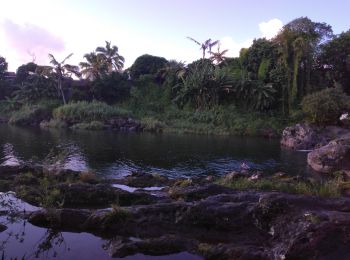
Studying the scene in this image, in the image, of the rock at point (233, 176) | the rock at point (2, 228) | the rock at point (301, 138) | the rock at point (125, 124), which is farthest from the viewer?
the rock at point (125, 124)

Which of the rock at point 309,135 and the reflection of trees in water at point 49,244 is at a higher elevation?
the rock at point 309,135

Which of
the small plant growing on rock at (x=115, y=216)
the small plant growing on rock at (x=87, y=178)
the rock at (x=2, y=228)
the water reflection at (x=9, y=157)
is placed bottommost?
the water reflection at (x=9, y=157)

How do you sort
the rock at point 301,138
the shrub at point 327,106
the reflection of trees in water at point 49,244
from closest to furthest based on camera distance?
1. the reflection of trees in water at point 49,244
2. the rock at point 301,138
3. the shrub at point 327,106

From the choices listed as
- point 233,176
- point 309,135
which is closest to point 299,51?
point 309,135

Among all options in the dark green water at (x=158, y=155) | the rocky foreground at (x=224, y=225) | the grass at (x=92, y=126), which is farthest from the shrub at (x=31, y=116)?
the rocky foreground at (x=224, y=225)

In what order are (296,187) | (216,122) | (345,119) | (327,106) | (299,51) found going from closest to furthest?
1. (296,187)
2. (345,119)
3. (327,106)
4. (299,51)
5. (216,122)

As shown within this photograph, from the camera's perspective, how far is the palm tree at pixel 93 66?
69.9 metres

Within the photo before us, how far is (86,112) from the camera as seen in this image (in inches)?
2307

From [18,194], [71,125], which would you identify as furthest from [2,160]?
[71,125]

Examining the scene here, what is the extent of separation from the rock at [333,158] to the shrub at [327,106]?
16232 mm

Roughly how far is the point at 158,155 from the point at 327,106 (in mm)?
20700

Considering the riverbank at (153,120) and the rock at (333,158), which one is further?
the riverbank at (153,120)

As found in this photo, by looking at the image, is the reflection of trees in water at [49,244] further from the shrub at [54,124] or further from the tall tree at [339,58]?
the tall tree at [339,58]

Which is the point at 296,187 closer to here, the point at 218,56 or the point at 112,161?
the point at 112,161
